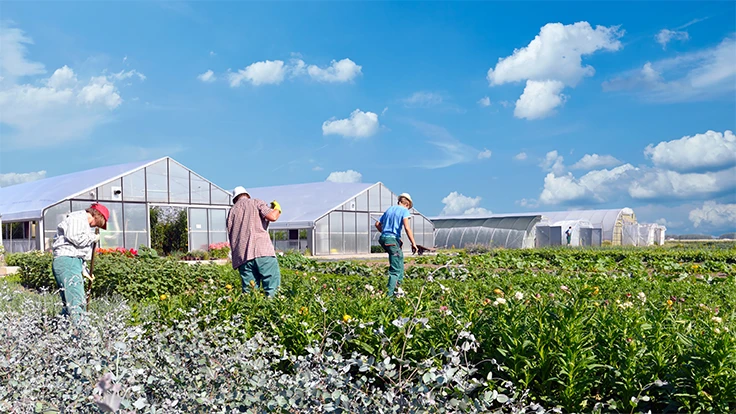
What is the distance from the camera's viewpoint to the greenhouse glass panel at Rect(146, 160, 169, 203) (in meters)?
20.1

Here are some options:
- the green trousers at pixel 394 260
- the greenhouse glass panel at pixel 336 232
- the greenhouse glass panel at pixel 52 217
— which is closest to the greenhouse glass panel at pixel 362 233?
the greenhouse glass panel at pixel 336 232

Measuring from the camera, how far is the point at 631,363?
2.67 metres

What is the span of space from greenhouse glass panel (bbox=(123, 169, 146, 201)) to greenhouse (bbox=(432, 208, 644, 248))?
58.7ft

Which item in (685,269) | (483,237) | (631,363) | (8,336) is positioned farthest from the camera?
(483,237)

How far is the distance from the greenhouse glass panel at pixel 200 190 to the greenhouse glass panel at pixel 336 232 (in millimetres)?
4936

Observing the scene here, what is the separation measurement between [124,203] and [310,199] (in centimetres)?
830

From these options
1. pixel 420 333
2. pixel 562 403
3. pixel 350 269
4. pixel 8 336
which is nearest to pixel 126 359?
pixel 8 336

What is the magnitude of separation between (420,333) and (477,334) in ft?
1.05

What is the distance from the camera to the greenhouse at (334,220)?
23.0m

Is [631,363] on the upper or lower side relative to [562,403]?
upper

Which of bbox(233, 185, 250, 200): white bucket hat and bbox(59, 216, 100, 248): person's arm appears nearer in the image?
bbox(59, 216, 100, 248): person's arm

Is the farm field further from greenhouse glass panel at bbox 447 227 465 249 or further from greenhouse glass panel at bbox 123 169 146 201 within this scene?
greenhouse glass panel at bbox 447 227 465 249

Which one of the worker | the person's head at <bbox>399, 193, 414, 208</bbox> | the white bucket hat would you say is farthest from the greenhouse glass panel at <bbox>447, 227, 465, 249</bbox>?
the worker

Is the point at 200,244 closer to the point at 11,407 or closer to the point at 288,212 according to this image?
the point at 288,212
